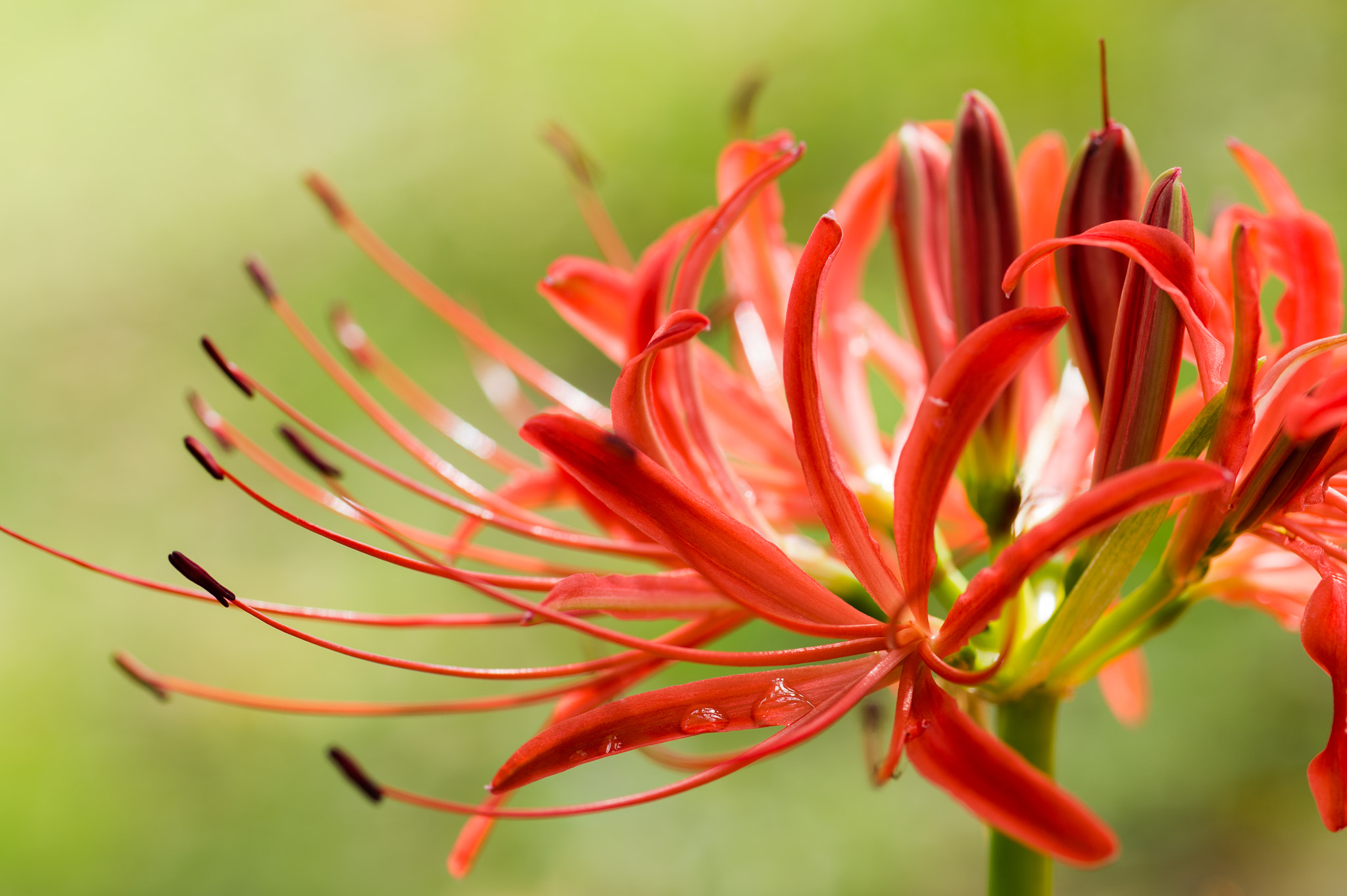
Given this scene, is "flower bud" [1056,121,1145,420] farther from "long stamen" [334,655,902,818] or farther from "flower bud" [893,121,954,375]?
"long stamen" [334,655,902,818]

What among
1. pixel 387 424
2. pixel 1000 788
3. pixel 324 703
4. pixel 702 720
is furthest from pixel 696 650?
pixel 387 424

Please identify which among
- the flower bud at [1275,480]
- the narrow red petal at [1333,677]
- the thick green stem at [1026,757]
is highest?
the flower bud at [1275,480]

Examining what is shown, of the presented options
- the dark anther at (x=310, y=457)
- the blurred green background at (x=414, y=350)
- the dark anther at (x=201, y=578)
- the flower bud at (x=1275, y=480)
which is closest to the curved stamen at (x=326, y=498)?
the dark anther at (x=310, y=457)

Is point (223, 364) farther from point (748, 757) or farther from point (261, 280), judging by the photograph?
point (748, 757)

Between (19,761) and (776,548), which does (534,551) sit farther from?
(776,548)

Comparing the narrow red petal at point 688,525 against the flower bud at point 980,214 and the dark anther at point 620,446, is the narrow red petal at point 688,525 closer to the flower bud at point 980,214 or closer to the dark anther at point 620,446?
the dark anther at point 620,446

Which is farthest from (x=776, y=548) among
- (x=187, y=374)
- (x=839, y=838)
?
(x=187, y=374)

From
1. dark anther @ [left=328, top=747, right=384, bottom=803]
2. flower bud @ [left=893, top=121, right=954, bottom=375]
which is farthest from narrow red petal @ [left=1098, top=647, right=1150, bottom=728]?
dark anther @ [left=328, top=747, right=384, bottom=803]

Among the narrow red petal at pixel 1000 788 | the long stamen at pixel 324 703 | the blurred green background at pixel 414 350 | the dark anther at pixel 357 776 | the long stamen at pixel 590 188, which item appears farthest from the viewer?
the blurred green background at pixel 414 350
